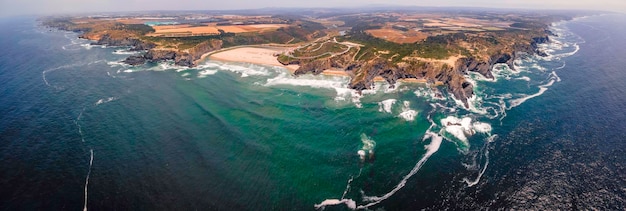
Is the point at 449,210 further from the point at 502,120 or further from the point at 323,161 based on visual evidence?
the point at 502,120

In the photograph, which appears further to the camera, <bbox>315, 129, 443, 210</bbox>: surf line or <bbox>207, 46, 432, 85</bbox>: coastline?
<bbox>207, 46, 432, 85</bbox>: coastline

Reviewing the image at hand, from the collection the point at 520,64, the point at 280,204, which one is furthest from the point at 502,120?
the point at 520,64

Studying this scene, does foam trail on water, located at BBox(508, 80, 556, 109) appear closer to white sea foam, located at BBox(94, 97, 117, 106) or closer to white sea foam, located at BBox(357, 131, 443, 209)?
white sea foam, located at BBox(357, 131, 443, 209)

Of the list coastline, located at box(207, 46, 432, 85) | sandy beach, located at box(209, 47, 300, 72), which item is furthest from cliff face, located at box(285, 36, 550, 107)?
sandy beach, located at box(209, 47, 300, 72)

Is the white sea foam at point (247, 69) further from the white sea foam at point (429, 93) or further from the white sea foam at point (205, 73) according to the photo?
the white sea foam at point (429, 93)

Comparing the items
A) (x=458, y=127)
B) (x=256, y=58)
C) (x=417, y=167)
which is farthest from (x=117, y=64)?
(x=458, y=127)

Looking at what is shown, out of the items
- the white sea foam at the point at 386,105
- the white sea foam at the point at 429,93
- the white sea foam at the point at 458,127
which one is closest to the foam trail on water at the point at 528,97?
the white sea foam at the point at 429,93

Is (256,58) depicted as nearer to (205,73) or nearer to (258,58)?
(258,58)
